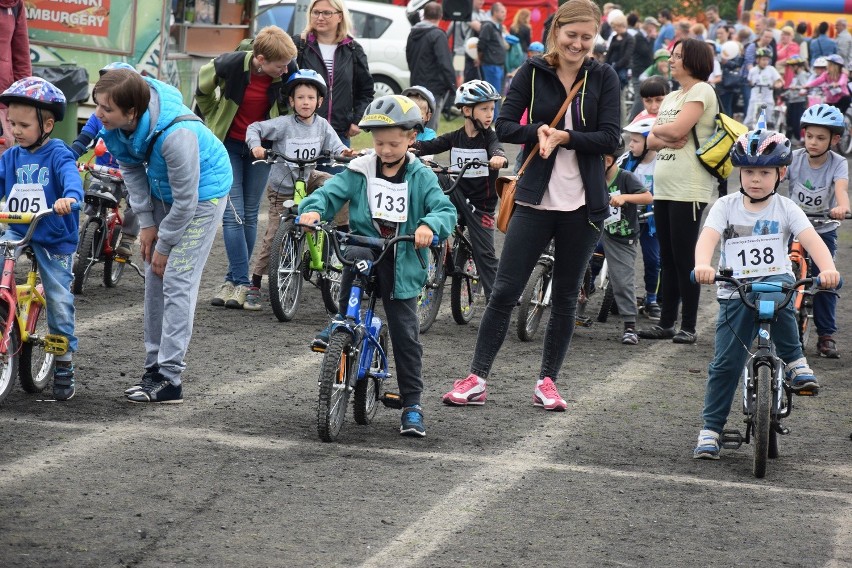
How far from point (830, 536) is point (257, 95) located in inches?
229

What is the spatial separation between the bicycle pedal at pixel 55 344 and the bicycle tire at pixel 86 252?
9.80ft

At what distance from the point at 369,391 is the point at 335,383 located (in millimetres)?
517

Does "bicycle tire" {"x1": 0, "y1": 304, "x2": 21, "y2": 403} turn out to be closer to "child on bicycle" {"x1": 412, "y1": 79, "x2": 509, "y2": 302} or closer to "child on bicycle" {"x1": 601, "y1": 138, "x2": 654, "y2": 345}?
"child on bicycle" {"x1": 412, "y1": 79, "x2": 509, "y2": 302}

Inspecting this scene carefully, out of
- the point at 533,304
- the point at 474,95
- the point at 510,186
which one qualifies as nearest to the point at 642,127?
the point at 474,95

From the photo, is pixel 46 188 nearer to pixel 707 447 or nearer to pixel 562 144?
pixel 562 144

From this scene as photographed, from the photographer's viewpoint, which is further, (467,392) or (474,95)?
(474,95)

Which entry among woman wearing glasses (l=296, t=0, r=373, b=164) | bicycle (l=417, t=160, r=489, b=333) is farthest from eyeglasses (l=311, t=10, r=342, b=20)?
bicycle (l=417, t=160, r=489, b=333)

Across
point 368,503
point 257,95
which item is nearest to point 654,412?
point 368,503

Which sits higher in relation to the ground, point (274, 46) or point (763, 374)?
point (274, 46)

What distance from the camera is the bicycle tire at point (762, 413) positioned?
245 inches

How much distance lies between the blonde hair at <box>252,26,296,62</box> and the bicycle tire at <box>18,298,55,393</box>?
2971 millimetres

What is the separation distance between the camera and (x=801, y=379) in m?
6.57

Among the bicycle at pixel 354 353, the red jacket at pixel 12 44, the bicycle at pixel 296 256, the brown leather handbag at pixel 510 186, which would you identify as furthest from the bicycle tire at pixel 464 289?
the red jacket at pixel 12 44

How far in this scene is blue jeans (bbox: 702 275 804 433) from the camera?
21.4 ft
